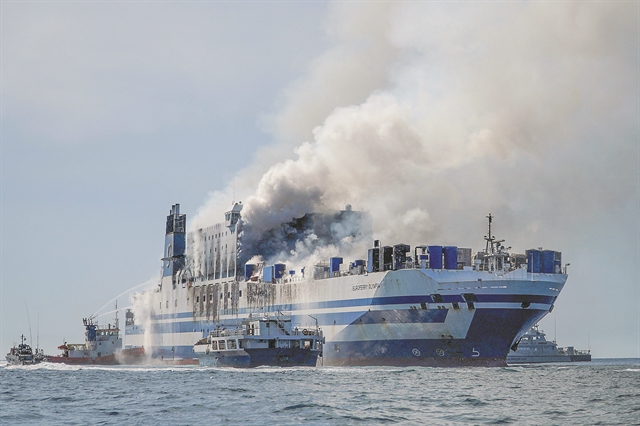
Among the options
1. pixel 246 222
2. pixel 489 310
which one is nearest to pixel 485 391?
pixel 489 310

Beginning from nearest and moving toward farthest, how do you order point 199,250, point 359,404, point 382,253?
point 359,404, point 382,253, point 199,250

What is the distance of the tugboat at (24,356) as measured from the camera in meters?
123

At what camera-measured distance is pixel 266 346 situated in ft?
290

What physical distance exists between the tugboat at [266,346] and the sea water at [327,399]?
5098 mm

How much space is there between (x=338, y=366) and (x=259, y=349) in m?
12.6

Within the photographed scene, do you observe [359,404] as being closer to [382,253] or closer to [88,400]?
[88,400]

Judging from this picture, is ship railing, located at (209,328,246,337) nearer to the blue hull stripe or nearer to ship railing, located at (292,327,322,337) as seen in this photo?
ship railing, located at (292,327,322,337)

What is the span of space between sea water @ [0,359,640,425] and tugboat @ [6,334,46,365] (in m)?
41.6

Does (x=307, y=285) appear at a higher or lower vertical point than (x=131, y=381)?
higher

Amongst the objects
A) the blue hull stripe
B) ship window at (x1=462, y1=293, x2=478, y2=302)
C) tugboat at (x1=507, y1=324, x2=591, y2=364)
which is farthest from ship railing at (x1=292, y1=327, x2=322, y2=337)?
tugboat at (x1=507, y1=324, x2=591, y2=364)

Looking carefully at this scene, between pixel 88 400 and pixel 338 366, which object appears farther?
pixel 338 366

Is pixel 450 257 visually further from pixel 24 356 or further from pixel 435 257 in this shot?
pixel 24 356

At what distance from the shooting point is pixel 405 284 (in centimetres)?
9131

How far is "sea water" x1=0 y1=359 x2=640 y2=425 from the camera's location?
5012 centimetres
